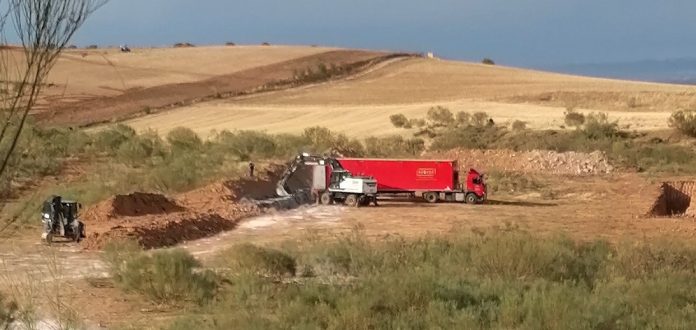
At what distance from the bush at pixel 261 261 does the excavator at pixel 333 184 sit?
11.9 meters

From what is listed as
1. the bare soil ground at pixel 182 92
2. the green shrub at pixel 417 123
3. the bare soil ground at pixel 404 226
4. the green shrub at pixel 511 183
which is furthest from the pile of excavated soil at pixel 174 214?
the bare soil ground at pixel 182 92

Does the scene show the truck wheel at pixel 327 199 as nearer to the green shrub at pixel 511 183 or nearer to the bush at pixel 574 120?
the green shrub at pixel 511 183

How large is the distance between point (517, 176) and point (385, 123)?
726 inches

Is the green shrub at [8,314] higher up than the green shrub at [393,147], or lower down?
lower down

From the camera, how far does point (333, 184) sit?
2848cm

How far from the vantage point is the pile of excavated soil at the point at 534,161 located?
1484 inches

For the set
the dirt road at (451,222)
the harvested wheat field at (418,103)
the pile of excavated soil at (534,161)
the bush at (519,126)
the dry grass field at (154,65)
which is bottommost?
the dirt road at (451,222)

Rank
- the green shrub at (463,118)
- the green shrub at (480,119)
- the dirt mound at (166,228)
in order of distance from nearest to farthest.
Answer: the dirt mound at (166,228) → the green shrub at (480,119) → the green shrub at (463,118)

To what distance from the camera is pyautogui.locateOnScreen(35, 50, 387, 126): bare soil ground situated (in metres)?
58.0

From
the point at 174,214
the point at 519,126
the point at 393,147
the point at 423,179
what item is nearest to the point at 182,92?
the point at 393,147

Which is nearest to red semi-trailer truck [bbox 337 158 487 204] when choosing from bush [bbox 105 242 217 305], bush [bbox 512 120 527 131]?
bush [bbox 105 242 217 305]

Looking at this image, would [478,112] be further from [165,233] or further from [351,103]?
[165,233]

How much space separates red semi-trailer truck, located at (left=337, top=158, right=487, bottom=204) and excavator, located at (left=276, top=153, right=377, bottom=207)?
1093 mm

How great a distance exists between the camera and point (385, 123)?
53125 millimetres
